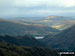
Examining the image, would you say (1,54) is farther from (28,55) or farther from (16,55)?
(28,55)

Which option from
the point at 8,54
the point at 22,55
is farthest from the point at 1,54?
the point at 22,55

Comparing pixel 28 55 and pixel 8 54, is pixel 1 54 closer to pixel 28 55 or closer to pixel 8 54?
pixel 8 54

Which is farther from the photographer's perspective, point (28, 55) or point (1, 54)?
point (28, 55)

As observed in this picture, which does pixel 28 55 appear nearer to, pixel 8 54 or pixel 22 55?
pixel 22 55

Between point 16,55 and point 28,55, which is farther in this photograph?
point 28,55

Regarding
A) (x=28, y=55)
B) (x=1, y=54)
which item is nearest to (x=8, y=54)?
(x=1, y=54)

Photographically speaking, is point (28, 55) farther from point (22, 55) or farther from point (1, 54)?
point (1, 54)
